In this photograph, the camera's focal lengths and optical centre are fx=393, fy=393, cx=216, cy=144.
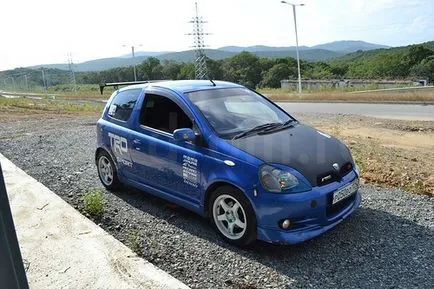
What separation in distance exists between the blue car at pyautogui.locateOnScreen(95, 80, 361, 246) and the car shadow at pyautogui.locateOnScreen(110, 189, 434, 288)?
0.74 ft

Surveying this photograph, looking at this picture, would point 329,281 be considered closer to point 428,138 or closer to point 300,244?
point 300,244

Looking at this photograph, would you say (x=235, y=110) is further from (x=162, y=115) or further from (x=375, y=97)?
(x=375, y=97)

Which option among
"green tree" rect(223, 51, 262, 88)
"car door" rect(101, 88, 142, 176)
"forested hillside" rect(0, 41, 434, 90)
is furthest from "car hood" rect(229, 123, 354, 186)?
"green tree" rect(223, 51, 262, 88)

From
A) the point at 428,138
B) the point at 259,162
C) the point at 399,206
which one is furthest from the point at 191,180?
the point at 428,138

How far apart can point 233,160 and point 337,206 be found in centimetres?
117

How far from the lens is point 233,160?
3945 mm

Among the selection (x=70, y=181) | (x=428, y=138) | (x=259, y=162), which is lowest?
(x=428, y=138)

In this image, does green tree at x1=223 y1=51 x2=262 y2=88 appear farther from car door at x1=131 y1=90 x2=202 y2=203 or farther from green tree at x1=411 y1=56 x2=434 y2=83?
car door at x1=131 y1=90 x2=202 y2=203

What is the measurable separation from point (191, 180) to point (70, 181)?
300 cm

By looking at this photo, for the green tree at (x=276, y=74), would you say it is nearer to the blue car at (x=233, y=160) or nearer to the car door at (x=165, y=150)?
the blue car at (x=233, y=160)

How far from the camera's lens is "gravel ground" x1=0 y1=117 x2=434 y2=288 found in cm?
342

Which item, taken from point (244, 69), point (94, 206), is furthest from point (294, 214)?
point (244, 69)

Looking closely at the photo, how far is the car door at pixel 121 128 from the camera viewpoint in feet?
17.6

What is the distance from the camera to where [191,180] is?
4.39 meters
